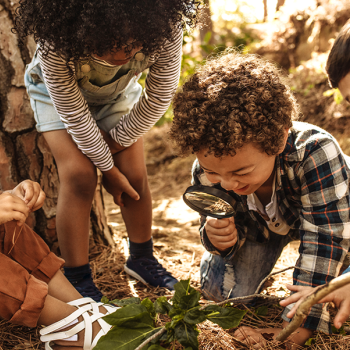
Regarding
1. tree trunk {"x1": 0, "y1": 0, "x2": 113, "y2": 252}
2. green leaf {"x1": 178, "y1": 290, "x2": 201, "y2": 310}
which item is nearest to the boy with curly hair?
green leaf {"x1": 178, "y1": 290, "x2": 201, "y2": 310}

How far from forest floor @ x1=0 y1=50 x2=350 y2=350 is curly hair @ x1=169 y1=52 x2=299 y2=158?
75cm

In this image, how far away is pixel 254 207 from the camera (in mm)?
1820

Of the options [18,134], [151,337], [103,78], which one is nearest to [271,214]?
[151,337]

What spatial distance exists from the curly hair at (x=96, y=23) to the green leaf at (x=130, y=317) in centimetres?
103

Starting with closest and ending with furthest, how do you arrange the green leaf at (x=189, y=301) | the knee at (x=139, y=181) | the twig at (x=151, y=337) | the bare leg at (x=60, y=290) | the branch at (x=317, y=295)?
the branch at (x=317, y=295) < the twig at (x=151, y=337) < the green leaf at (x=189, y=301) < the bare leg at (x=60, y=290) < the knee at (x=139, y=181)

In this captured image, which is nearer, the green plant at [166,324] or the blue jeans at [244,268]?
the green plant at [166,324]

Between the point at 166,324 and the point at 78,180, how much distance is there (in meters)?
0.91

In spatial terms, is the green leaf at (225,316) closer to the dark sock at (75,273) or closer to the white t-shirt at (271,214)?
the white t-shirt at (271,214)

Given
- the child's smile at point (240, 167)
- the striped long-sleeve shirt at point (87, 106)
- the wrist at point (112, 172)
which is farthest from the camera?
the wrist at point (112, 172)

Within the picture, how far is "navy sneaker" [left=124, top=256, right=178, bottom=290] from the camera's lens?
2047mm

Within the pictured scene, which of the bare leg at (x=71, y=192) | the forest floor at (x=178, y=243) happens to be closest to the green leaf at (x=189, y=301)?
the forest floor at (x=178, y=243)

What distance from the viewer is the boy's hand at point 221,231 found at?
1805 millimetres

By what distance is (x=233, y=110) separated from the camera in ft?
4.37

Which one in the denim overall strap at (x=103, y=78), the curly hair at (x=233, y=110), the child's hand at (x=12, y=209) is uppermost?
the denim overall strap at (x=103, y=78)
